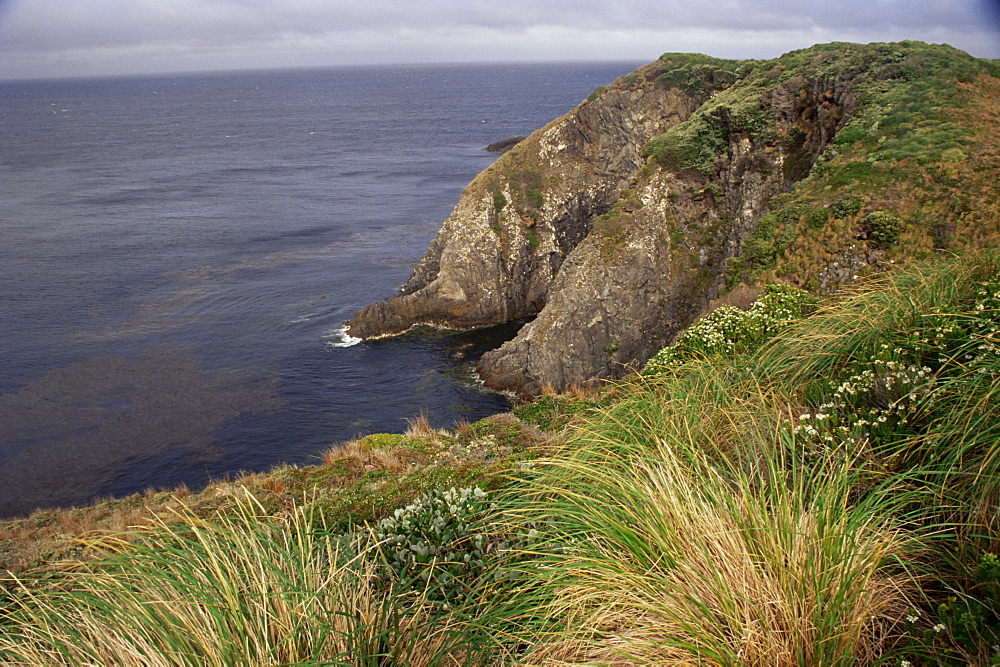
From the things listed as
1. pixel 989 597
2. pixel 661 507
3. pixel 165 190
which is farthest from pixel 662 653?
pixel 165 190

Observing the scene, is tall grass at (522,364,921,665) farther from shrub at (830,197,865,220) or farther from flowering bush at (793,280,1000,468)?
shrub at (830,197,865,220)

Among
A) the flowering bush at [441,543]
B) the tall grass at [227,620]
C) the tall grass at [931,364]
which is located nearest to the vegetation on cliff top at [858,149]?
the tall grass at [931,364]

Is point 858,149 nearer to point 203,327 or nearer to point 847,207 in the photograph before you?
point 847,207

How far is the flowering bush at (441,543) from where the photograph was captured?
536 centimetres

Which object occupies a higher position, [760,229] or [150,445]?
[760,229]

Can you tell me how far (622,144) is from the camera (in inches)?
2078

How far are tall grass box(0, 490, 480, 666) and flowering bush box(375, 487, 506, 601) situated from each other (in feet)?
1.42

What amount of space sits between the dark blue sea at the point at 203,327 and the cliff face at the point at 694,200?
4.61 m

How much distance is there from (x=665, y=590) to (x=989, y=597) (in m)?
1.84

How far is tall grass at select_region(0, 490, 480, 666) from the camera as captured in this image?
13.5ft

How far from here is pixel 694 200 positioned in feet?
132

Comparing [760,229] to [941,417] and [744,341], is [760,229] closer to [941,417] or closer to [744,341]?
[744,341]

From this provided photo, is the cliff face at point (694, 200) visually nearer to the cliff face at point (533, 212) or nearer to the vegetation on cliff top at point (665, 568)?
the cliff face at point (533, 212)

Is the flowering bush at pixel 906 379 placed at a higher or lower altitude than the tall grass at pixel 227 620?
higher
